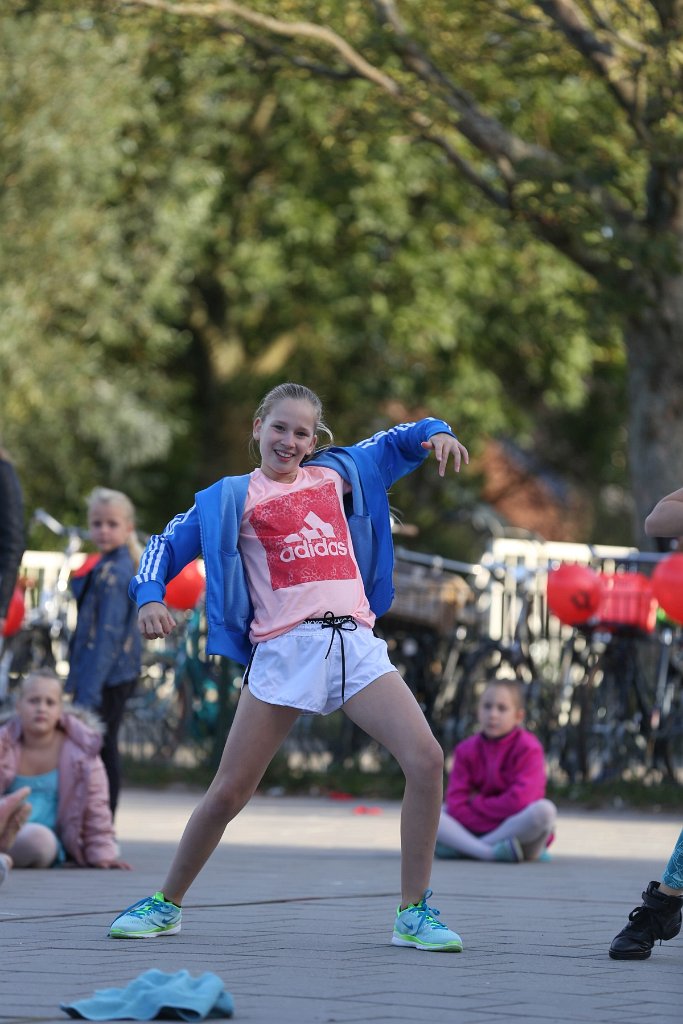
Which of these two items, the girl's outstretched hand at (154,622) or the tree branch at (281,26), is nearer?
the girl's outstretched hand at (154,622)

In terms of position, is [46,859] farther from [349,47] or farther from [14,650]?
[349,47]

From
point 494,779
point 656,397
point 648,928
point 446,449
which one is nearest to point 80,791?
point 494,779

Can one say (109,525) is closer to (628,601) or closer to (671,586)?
(671,586)

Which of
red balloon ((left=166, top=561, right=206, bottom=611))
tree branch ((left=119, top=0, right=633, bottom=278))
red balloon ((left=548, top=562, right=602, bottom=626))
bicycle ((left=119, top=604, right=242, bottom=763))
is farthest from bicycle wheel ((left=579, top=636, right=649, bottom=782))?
tree branch ((left=119, top=0, right=633, bottom=278))

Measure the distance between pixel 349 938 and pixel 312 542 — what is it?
1265 millimetres

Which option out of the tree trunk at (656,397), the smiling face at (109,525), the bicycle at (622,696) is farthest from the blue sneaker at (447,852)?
the tree trunk at (656,397)

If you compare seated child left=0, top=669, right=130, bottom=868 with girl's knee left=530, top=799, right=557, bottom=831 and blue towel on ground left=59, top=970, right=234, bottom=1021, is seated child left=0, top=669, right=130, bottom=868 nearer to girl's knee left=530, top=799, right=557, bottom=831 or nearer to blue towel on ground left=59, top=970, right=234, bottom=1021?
girl's knee left=530, top=799, right=557, bottom=831

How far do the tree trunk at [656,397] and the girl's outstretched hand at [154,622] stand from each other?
11369mm

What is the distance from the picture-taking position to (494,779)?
29.7ft

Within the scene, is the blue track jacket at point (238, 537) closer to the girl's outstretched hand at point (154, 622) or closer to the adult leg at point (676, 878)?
the girl's outstretched hand at point (154, 622)

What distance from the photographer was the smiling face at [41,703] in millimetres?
8328

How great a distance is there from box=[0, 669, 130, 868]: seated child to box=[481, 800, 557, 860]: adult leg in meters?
1.84

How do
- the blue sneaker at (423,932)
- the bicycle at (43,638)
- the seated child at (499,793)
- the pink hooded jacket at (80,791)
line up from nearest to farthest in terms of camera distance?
the blue sneaker at (423,932) < the pink hooded jacket at (80,791) < the seated child at (499,793) < the bicycle at (43,638)

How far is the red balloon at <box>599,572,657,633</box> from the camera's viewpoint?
41.6 ft
